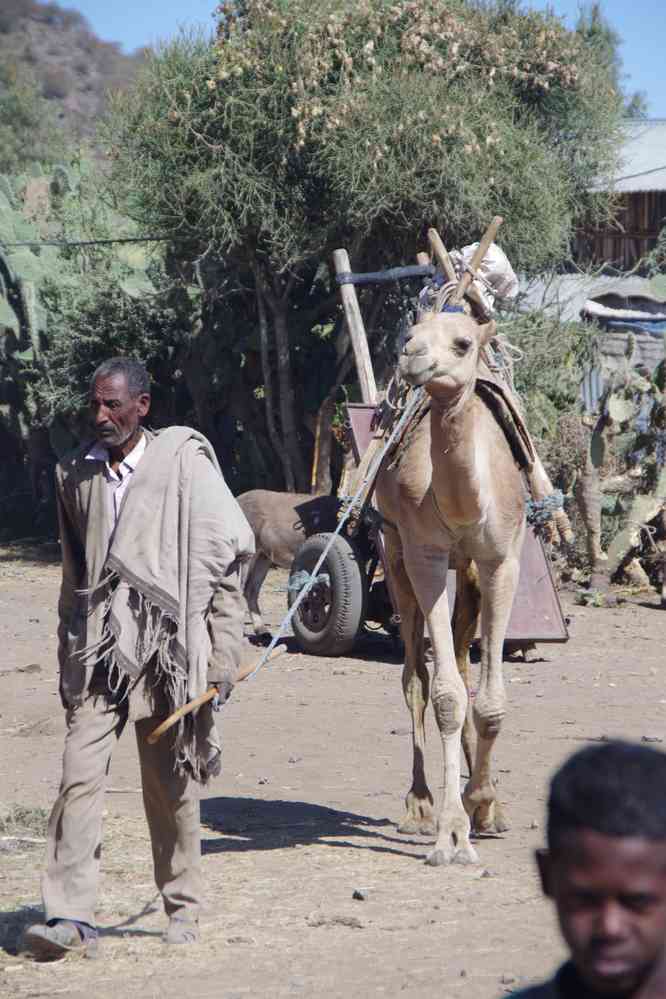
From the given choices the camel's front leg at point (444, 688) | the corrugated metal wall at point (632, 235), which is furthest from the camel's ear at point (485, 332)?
the corrugated metal wall at point (632, 235)

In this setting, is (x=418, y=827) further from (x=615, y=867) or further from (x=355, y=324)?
(x=355, y=324)

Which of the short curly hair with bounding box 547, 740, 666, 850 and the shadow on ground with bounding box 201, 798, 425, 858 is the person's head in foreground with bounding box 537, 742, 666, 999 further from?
the shadow on ground with bounding box 201, 798, 425, 858

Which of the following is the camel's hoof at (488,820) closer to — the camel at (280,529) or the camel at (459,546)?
the camel at (459,546)

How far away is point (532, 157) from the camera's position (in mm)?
15453

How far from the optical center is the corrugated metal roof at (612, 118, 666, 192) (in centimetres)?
2267

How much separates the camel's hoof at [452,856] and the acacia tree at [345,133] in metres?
9.61

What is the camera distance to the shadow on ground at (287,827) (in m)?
6.46

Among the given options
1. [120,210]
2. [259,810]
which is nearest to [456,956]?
[259,810]

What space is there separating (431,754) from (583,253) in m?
16.3

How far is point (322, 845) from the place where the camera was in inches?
253

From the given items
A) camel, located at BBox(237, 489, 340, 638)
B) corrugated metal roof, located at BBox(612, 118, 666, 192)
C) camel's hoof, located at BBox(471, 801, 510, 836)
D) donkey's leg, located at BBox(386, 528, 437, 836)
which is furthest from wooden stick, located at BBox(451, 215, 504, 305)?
corrugated metal roof, located at BBox(612, 118, 666, 192)

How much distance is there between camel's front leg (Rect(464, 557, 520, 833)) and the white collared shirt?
2155 mm

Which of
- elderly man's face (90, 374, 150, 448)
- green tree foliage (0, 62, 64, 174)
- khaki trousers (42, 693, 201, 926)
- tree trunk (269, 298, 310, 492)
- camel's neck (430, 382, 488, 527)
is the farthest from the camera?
green tree foliage (0, 62, 64, 174)

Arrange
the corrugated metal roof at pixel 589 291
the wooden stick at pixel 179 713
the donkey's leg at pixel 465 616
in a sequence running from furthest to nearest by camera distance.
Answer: the corrugated metal roof at pixel 589 291, the donkey's leg at pixel 465 616, the wooden stick at pixel 179 713
